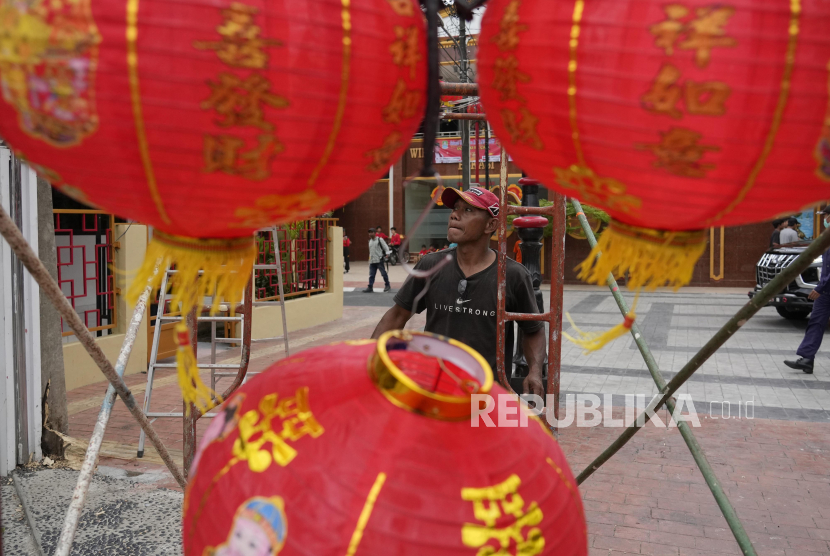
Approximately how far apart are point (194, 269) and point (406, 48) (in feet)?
1.71

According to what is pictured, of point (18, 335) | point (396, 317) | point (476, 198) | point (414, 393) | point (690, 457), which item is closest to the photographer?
point (414, 393)

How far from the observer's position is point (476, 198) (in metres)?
3.47

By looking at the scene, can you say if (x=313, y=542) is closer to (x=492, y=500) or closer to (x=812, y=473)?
(x=492, y=500)

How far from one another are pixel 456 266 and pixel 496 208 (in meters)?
0.38

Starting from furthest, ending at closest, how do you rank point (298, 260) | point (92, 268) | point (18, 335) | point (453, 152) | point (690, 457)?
point (453, 152), point (298, 260), point (92, 268), point (690, 457), point (18, 335)

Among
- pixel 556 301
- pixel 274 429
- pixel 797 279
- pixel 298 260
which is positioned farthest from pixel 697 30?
pixel 797 279

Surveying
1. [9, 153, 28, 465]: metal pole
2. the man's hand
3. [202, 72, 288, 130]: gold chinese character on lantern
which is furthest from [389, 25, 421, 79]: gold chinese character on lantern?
[9, 153, 28, 465]: metal pole

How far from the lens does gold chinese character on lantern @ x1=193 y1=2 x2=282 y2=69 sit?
881mm

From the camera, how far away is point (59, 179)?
104cm

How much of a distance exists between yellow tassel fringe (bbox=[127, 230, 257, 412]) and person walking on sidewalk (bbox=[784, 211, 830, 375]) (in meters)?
7.19

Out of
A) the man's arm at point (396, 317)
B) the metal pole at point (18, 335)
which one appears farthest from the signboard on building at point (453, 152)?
the man's arm at point (396, 317)

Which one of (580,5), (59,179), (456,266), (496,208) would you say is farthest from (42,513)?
(580,5)

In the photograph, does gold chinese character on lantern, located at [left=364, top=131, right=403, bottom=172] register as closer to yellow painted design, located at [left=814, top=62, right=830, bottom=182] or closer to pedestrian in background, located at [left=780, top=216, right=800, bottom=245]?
yellow painted design, located at [left=814, top=62, right=830, bottom=182]

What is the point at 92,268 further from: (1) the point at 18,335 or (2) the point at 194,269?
(2) the point at 194,269
